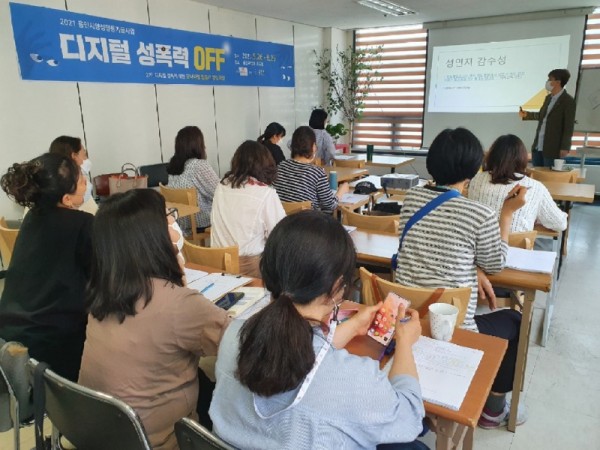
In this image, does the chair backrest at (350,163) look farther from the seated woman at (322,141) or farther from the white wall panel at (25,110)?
the white wall panel at (25,110)

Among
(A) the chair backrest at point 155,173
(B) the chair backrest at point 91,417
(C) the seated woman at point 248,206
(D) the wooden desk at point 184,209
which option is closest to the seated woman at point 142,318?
(B) the chair backrest at point 91,417

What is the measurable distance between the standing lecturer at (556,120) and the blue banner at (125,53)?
373 cm

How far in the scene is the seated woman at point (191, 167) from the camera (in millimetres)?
3770

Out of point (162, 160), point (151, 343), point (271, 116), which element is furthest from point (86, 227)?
point (271, 116)

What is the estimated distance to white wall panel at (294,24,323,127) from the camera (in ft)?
23.9

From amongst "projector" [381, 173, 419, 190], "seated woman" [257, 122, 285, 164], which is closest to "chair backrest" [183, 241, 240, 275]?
"projector" [381, 173, 419, 190]

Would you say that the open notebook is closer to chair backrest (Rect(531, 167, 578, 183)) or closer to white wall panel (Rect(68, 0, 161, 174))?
chair backrest (Rect(531, 167, 578, 183))

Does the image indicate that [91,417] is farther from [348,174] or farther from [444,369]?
[348,174]

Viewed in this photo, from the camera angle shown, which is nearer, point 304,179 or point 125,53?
point 304,179

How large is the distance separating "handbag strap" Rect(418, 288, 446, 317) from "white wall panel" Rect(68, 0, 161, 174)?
12.9ft

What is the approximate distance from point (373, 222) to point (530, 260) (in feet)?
3.26

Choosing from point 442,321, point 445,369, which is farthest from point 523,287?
point 445,369

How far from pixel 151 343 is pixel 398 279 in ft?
3.59

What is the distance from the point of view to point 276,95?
6.96 meters
